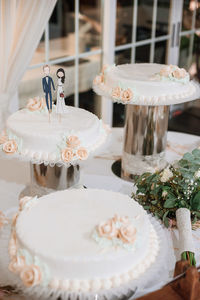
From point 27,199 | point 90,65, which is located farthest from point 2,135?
point 90,65

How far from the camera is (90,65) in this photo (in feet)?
11.7

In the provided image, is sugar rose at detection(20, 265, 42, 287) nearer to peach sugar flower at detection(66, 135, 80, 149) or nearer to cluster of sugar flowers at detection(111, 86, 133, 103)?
peach sugar flower at detection(66, 135, 80, 149)

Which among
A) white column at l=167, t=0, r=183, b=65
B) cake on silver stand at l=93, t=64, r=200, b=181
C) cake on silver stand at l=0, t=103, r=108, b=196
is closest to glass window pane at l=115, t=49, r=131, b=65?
white column at l=167, t=0, r=183, b=65

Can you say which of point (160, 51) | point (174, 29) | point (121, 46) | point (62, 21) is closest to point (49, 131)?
point (121, 46)

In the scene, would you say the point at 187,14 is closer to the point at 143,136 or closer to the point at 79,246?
the point at 143,136

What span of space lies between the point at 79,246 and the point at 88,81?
274 cm

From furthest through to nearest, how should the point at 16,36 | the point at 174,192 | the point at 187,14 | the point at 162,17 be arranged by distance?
the point at 187,14 < the point at 162,17 < the point at 16,36 < the point at 174,192

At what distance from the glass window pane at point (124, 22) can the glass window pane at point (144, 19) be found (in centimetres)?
11

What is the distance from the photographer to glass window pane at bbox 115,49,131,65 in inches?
145

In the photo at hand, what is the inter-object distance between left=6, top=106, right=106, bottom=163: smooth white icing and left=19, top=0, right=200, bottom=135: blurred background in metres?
1.27

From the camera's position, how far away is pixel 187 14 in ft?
14.5

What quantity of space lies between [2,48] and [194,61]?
9.67 ft

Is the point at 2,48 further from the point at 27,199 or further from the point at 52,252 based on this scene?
the point at 52,252

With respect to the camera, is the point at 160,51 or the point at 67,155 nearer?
the point at 67,155
